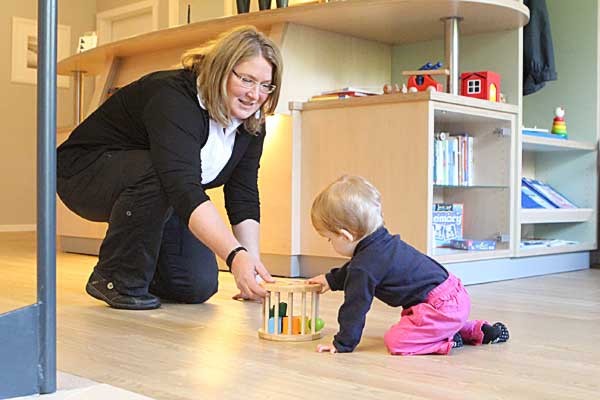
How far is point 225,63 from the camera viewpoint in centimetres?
195

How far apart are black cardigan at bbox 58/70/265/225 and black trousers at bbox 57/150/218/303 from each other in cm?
5

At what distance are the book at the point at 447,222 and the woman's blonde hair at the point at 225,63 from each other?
113cm

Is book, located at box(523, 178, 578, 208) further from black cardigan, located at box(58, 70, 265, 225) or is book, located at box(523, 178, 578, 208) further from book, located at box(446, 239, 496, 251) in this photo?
black cardigan, located at box(58, 70, 265, 225)

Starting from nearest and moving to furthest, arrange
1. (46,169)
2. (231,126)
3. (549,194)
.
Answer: (46,169)
(231,126)
(549,194)

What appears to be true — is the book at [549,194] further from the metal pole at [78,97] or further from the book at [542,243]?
the metal pole at [78,97]

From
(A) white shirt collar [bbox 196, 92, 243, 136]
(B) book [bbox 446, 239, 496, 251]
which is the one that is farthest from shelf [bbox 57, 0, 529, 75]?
(A) white shirt collar [bbox 196, 92, 243, 136]

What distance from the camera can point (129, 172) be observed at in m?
2.16

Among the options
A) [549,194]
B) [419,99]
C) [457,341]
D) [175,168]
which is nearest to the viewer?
[457,341]

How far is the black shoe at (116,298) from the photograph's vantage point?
2141 mm

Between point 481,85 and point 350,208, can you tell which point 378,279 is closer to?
point 350,208

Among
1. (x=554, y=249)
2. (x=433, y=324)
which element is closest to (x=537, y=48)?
(x=554, y=249)

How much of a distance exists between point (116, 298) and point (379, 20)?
1552 millimetres

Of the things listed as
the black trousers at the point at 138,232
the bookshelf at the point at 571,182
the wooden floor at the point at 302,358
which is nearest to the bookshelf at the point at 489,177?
Answer: the bookshelf at the point at 571,182

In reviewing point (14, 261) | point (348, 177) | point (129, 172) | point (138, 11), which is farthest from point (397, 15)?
point (138, 11)
